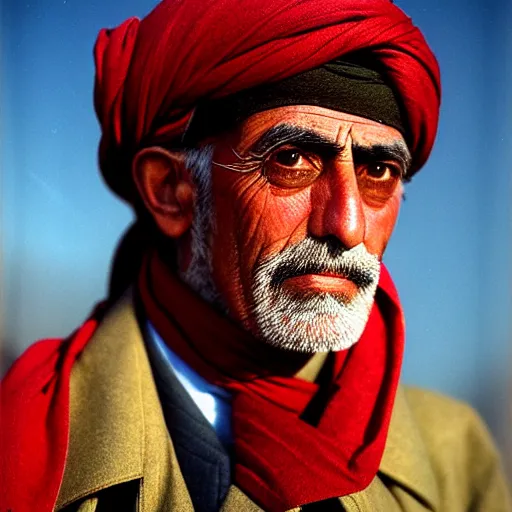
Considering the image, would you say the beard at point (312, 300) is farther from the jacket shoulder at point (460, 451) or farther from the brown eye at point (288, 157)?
the jacket shoulder at point (460, 451)

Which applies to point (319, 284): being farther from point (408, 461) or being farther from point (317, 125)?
point (408, 461)

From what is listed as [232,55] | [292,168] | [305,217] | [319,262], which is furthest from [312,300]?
[232,55]

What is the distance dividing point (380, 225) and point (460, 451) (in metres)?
0.85

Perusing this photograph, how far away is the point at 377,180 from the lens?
221 cm

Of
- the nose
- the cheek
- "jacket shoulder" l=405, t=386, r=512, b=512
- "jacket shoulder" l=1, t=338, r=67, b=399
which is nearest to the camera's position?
the nose

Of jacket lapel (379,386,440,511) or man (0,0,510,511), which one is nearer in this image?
man (0,0,510,511)

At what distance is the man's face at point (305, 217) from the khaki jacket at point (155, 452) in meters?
0.39

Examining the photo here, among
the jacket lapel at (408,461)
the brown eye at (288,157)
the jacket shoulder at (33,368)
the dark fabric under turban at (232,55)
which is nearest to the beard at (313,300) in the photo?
the brown eye at (288,157)

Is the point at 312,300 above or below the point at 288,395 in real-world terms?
above

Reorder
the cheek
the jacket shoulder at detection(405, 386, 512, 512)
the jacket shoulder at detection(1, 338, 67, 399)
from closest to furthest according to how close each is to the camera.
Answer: the cheek < the jacket shoulder at detection(1, 338, 67, 399) < the jacket shoulder at detection(405, 386, 512, 512)

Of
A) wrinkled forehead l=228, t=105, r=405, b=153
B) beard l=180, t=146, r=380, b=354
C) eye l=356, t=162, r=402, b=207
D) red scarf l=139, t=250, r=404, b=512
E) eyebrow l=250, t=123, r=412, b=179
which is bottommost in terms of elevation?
red scarf l=139, t=250, r=404, b=512

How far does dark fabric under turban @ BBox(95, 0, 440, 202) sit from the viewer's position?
2078 millimetres

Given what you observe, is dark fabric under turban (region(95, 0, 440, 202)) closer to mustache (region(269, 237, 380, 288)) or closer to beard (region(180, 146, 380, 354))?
beard (region(180, 146, 380, 354))

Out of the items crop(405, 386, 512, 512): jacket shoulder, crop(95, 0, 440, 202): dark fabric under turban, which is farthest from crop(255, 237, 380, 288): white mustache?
crop(405, 386, 512, 512): jacket shoulder
